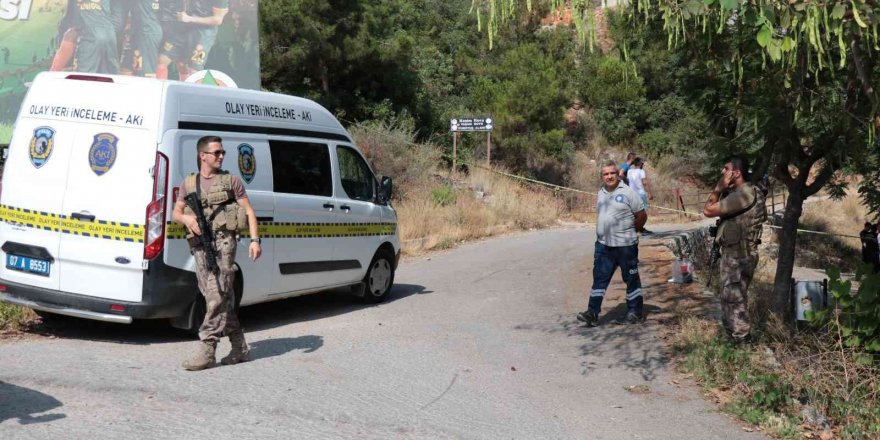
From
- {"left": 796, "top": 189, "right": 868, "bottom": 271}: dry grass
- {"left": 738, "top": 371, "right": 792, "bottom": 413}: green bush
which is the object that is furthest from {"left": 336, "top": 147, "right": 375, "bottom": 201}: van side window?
{"left": 796, "top": 189, "right": 868, "bottom": 271}: dry grass

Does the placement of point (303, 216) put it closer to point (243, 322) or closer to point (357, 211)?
point (357, 211)

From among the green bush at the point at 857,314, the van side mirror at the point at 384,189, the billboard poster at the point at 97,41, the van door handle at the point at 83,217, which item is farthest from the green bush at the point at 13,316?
the billboard poster at the point at 97,41

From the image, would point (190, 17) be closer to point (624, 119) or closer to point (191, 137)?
point (191, 137)

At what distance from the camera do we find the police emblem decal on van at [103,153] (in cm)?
801

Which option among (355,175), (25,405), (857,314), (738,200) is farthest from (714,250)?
(25,405)

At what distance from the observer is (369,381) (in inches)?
281

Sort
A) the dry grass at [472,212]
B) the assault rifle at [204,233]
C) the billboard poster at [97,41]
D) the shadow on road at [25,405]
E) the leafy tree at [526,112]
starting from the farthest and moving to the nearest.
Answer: the leafy tree at [526,112]
the dry grass at [472,212]
the billboard poster at [97,41]
the assault rifle at [204,233]
the shadow on road at [25,405]

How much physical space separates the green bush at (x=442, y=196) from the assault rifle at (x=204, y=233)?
14.4 metres

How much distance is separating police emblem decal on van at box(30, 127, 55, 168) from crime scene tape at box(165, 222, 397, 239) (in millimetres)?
1411

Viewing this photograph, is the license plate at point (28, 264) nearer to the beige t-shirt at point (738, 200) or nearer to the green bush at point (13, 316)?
the green bush at point (13, 316)

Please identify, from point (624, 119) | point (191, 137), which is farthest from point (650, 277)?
point (624, 119)

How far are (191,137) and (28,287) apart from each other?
198cm

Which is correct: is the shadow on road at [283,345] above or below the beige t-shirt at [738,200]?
below

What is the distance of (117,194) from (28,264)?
1.14 m
